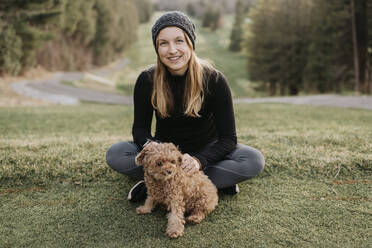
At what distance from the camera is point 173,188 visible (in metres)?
2.70

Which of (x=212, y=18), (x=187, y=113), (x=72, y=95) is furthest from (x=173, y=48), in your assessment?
(x=212, y=18)

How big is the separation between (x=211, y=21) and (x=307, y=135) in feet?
236

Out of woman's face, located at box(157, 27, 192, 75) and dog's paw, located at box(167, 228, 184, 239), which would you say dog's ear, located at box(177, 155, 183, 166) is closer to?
dog's paw, located at box(167, 228, 184, 239)

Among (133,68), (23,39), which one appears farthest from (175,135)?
(133,68)

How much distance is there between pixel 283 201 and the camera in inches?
127

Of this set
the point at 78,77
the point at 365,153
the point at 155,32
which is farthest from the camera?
the point at 78,77

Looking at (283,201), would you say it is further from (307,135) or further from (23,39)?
(23,39)

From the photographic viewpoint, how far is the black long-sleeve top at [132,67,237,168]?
318cm

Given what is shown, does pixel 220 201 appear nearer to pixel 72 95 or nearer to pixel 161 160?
pixel 161 160

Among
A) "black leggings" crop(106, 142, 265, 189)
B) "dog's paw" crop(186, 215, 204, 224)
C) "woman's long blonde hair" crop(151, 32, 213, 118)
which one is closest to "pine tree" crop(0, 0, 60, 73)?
"black leggings" crop(106, 142, 265, 189)

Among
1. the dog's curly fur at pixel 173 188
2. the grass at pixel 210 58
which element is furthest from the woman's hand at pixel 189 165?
the grass at pixel 210 58

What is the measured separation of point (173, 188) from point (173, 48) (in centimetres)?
143

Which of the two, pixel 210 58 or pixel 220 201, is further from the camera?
pixel 210 58

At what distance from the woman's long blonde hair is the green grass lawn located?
1.15m
